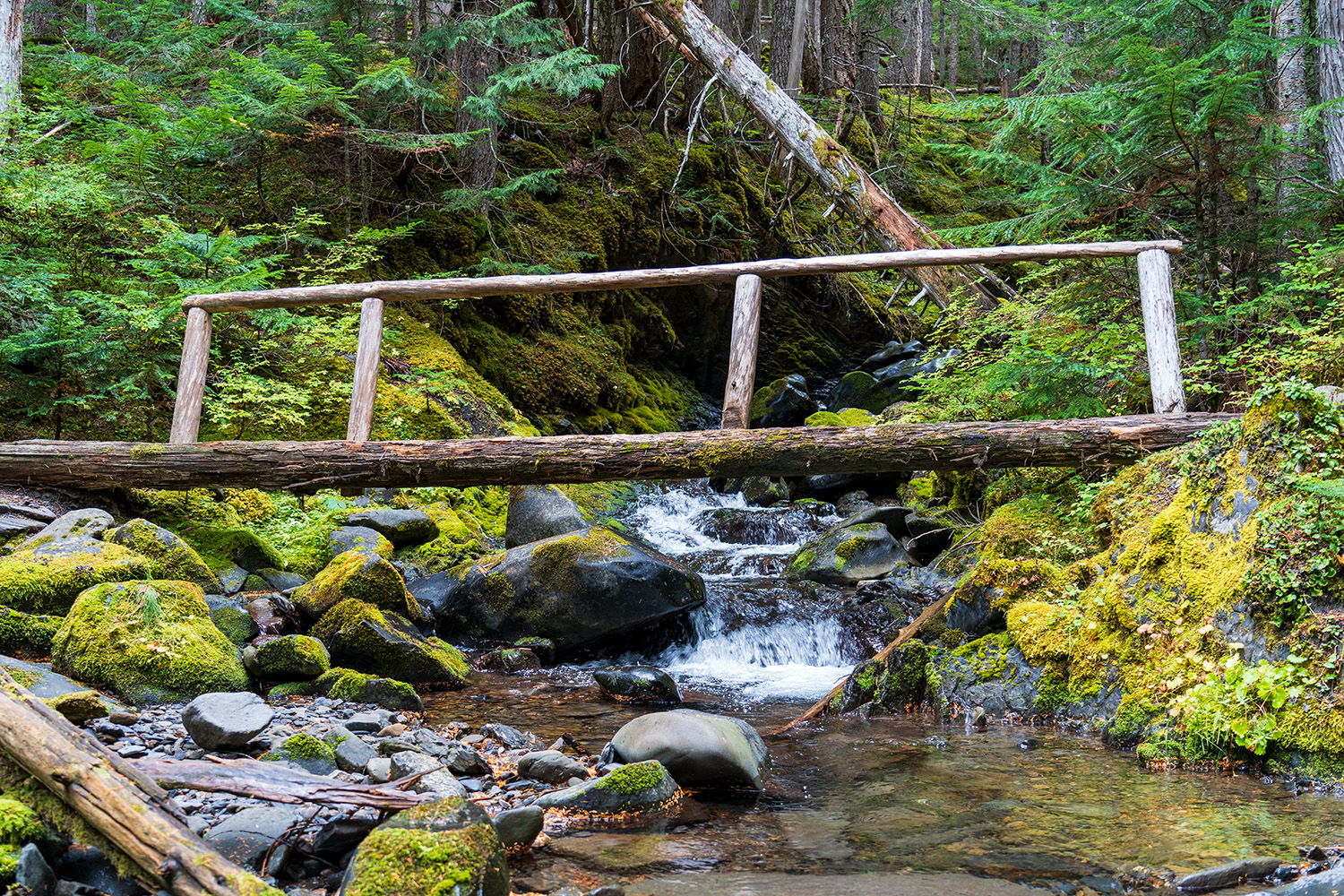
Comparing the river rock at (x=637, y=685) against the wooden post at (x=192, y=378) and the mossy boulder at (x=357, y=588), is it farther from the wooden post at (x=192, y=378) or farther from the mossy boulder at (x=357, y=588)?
the wooden post at (x=192, y=378)

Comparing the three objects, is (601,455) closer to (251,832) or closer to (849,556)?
(251,832)

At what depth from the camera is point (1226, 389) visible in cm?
671

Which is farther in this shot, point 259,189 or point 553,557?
point 259,189

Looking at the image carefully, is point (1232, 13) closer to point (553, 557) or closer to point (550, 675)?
point (553, 557)

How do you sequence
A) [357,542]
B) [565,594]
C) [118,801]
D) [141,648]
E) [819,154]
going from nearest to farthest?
1. [118,801]
2. [141,648]
3. [565,594]
4. [357,542]
5. [819,154]

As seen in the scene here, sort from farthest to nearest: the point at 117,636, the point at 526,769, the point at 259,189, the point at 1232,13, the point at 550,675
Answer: the point at 259,189, the point at 1232,13, the point at 550,675, the point at 117,636, the point at 526,769

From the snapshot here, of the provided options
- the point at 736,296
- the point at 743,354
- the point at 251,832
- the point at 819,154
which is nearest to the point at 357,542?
the point at 743,354

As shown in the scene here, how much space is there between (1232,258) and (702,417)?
27.6 ft

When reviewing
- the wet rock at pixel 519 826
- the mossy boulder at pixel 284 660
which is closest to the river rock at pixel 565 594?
the mossy boulder at pixel 284 660

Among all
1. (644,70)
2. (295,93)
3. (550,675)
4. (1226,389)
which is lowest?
(550,675)

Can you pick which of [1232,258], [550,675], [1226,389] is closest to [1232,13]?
[1232,258]

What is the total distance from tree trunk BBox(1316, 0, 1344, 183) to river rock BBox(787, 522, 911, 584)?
5.06 m

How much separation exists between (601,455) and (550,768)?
243 centimetres

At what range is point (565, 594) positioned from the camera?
6.88m
